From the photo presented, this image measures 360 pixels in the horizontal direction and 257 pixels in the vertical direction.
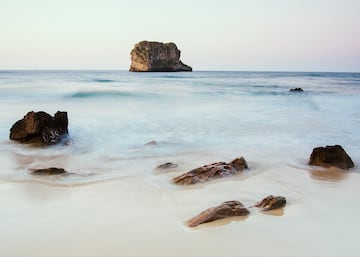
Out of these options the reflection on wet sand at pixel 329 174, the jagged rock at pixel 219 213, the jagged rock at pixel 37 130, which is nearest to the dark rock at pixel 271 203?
the jagged rock at pixel 219 213

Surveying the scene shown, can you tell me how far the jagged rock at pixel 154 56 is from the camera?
79.7 meters

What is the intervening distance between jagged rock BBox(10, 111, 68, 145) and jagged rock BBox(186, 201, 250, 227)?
4.20m

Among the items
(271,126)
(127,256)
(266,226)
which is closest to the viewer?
(127,256)

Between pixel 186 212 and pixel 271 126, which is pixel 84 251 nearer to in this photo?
pixel 186 212

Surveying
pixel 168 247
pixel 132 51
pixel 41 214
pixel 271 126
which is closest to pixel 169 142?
pixel 271 126

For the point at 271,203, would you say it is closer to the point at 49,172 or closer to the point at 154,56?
the point at 49,172

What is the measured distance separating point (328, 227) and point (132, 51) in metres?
84.6

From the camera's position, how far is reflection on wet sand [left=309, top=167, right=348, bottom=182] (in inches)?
182

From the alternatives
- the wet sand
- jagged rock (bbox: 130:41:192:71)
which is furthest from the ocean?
jagged rock (bbox: 130:41:192:71)

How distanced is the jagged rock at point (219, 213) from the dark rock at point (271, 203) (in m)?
0.24

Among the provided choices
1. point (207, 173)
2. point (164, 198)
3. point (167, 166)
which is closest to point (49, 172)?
point (167, 166)

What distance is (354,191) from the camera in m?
4.16

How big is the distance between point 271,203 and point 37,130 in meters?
4.79

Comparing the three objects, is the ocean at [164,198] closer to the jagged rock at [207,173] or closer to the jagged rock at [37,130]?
the jagged rock at [207,173]
